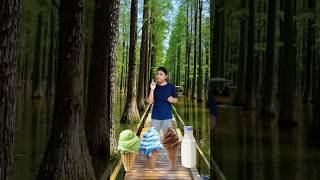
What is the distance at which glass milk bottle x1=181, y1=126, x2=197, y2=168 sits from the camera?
8.85 meters

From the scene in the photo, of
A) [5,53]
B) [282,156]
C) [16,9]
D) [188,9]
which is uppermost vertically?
[188,9]

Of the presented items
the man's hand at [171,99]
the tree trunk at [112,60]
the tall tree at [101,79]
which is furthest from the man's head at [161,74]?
the tree trunk at [112,60]

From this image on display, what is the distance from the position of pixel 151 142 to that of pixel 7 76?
4312mm

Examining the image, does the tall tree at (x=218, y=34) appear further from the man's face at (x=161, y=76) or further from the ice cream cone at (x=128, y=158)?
the ice cream cone at (x=128, y=158)

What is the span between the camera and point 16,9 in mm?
5164

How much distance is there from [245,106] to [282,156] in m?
20.9

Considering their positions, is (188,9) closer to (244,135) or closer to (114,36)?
(244,135)

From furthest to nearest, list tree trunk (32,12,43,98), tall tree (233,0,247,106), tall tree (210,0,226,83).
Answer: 1. tall tree (210,0,226,83)
2. tree trunk (32,12,43,98)
3. tall tree (233,0,247,106)

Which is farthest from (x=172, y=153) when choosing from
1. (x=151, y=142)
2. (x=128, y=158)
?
(x=128, y=158)

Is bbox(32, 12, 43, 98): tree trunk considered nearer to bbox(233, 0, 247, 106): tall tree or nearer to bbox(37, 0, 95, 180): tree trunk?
bbox(233, 0, 247, 106): tall tree

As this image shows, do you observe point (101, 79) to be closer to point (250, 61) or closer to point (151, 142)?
point (151, 142)

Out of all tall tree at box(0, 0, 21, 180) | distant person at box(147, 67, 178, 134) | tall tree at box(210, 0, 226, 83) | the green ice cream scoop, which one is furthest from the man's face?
tall tree at box(210, 0, 226, 83)

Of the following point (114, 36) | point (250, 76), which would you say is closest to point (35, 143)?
point (114, 36)

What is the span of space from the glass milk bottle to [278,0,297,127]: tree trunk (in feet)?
46.5
